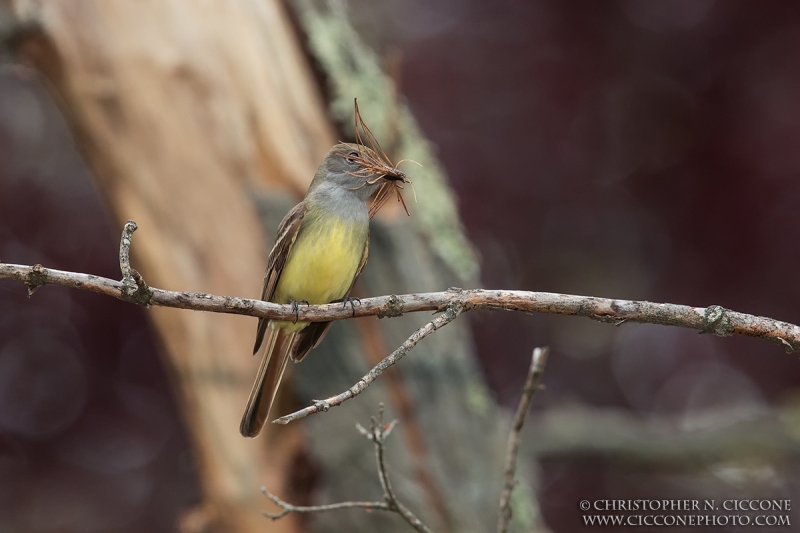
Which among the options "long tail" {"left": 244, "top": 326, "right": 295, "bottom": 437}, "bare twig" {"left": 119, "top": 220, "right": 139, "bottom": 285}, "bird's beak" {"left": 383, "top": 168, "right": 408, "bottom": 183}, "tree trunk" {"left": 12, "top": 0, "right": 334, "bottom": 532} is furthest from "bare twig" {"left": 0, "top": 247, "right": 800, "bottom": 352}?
"tree trunk" {"left": 12, "top": 0, "right": 334, "bottom": 532}

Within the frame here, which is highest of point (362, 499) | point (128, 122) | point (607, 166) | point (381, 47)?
point (381, 47)

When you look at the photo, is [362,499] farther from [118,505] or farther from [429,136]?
[429,136]

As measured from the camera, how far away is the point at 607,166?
5871 millimetres

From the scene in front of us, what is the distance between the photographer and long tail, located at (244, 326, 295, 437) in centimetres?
311

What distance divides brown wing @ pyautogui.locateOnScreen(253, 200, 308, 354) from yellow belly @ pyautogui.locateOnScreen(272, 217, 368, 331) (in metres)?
0.03

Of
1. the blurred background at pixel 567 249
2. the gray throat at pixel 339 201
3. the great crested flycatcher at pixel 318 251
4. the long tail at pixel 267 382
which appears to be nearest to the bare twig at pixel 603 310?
the long tail at pixel 267 382

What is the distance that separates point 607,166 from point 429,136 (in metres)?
1.38

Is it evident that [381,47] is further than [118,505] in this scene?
Yes

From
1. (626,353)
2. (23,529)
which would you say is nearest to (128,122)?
(23,529)

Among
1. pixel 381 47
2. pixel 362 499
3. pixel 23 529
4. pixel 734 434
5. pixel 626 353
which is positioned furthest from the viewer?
pixel 381 47

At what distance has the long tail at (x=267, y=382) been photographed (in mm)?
3107

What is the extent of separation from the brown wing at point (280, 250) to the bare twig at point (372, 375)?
1408 millimetres

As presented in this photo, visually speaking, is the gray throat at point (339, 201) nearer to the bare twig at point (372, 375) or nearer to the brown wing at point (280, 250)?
the brown wing at point (280, 250)

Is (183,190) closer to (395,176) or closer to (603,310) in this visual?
(395,176)
